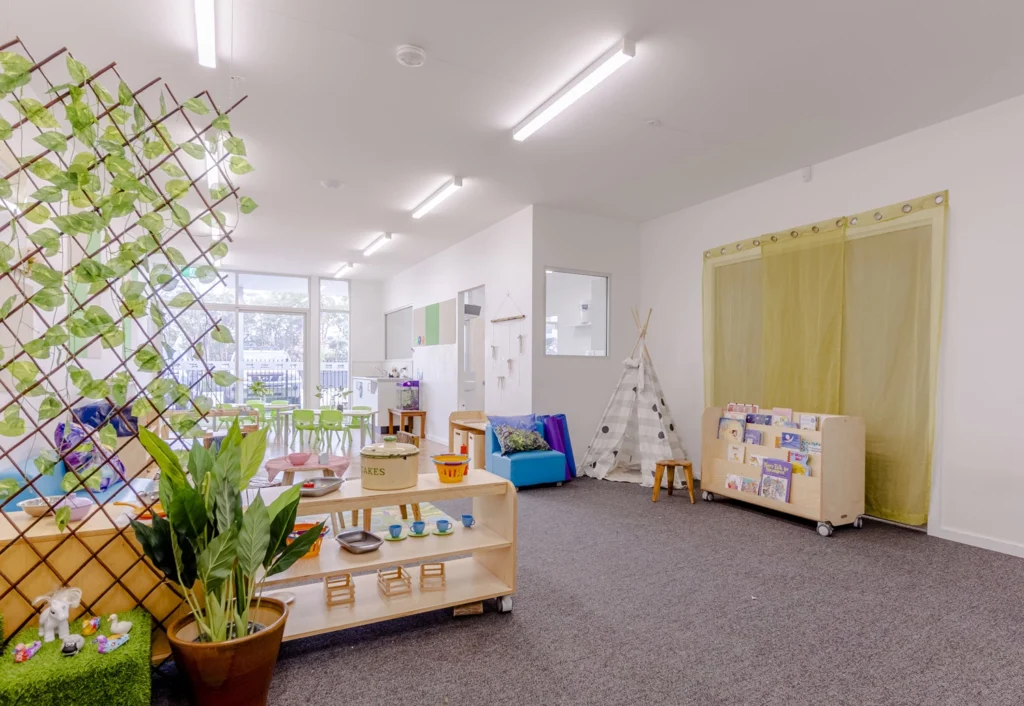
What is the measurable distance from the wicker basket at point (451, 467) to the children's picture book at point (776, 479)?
2.72 meters

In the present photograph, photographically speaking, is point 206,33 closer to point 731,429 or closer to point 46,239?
point 46,239

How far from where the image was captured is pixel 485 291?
6.95 meters

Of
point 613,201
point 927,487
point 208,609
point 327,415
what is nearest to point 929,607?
point 927,487

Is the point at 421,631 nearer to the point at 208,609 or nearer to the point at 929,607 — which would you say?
the point at 208,609

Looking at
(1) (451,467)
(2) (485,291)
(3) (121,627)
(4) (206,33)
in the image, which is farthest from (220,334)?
(2) (485,291)

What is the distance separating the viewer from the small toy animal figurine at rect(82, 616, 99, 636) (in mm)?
1810

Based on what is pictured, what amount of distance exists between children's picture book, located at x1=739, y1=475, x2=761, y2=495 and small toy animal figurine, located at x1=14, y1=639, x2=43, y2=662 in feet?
14.1

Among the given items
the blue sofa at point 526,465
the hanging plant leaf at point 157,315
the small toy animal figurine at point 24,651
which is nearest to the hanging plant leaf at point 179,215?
the hanging plant leaf at point 157,315

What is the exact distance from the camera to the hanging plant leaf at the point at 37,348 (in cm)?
156

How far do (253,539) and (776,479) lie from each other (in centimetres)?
373

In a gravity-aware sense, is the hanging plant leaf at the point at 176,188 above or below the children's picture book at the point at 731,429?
above

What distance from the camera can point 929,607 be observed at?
107 inches

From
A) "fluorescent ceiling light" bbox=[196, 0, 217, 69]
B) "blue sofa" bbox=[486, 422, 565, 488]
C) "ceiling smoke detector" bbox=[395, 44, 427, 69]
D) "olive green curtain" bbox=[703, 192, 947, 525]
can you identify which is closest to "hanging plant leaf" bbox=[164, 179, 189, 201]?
"fluorescent ceiling light" bbox=[196, 0, 217, 69]

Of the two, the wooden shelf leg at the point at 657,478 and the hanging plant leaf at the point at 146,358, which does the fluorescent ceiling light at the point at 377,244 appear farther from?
the hanging plant leaf at the point at 146,358
